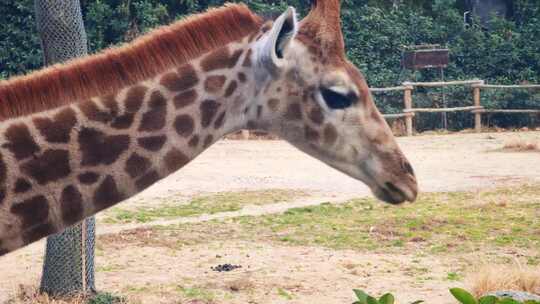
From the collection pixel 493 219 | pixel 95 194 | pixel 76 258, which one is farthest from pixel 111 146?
pixel 493 219

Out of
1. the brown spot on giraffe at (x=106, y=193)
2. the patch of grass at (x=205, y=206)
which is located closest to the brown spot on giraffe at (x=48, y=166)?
the brown spot on giraffe at (x=106, y=193)

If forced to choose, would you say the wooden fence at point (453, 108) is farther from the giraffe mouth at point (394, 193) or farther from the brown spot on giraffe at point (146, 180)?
the brown spot on giraffe at point (146, 180)

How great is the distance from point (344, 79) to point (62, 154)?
1.27m

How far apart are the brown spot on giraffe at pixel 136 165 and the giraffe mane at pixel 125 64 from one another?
0.94 ft

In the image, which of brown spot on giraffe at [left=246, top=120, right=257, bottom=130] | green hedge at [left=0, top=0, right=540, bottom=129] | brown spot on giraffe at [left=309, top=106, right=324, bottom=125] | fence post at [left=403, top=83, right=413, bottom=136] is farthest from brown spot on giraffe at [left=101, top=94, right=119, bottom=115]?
fence post at [left=403, top=83, right=413, bottom=136]

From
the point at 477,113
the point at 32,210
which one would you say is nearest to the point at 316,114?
the point at 32,210

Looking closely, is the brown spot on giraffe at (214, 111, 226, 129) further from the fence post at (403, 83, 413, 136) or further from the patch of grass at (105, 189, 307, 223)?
the fence post at (403, 83, 413, 136)

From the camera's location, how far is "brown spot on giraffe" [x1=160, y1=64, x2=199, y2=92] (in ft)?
12.9

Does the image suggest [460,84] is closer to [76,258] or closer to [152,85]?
[76,258]

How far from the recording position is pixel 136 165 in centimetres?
382

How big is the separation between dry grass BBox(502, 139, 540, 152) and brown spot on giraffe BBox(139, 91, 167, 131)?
16274 millimetres

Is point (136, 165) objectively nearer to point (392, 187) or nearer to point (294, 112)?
point (294, 112)

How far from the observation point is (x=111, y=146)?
3.78 metres

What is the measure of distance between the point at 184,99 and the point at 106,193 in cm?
53
